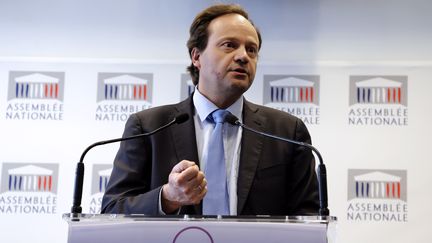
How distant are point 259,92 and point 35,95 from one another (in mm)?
1355

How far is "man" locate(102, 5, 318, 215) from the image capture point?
196 centimetres

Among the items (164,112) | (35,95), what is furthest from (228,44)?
(35,95)

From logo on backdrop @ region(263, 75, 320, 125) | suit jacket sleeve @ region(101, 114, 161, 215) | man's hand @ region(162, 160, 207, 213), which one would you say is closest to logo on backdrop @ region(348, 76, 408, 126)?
logo on backdrop @ region(263, 75, 320, 125)

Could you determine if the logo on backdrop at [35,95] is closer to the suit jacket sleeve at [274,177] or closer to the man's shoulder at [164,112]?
the man's shoulder at [164,112]

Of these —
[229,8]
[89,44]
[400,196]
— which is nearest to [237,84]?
[229,8]

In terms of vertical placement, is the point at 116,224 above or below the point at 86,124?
below

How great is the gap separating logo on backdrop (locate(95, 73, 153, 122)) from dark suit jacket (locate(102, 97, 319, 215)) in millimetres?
1453

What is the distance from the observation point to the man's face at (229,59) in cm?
210

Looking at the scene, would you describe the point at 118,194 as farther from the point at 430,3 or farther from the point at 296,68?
the point at 430,3

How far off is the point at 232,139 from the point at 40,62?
6.51 feet

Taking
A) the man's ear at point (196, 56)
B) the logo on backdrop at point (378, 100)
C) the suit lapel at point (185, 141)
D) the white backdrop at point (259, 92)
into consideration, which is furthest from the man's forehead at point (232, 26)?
the logo on backdrop at point (378, 100)

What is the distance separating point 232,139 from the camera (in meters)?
2.08

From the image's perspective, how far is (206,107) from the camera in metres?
2.14

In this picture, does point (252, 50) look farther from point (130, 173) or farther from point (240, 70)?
point (130, 173)
